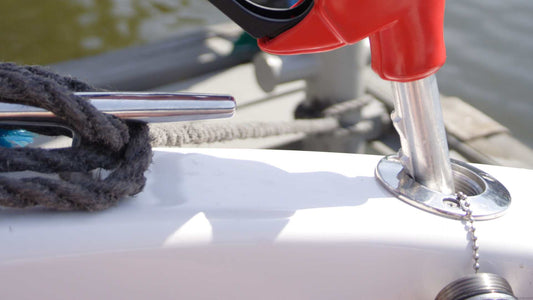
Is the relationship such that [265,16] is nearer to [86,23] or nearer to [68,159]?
[68,159]

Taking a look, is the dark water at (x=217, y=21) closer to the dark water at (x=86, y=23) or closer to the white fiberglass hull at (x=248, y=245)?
the dark water at (x=86, y=23)

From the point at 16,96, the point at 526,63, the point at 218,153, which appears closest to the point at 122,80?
the point at 218,153

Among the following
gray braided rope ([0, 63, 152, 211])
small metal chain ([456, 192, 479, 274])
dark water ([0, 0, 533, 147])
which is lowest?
dark water ([0, 0, 533, 147])

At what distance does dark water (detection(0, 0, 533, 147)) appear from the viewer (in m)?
2.38

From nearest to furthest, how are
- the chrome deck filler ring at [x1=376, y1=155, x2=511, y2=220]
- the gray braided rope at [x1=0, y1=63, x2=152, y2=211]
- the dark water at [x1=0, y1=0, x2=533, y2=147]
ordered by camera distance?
the gray braided rope at [x1=0, y1=63, x2=152, y2=211]
the chrome deck filler ring at [x1=376, y1=155, x2=511, y2=220]
the dark water at [x1=0, y1=0, x2=533, y2=147]

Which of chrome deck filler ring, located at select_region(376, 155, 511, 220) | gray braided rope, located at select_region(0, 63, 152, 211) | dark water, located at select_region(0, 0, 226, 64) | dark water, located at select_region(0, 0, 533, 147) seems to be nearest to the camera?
gray braided rope, located at select_region(0, 63, 152, 211)

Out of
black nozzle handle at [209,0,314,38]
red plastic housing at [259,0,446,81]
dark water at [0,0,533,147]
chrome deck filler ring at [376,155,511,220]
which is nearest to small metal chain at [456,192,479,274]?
chrome deck filler ring at [376,155,511,220]

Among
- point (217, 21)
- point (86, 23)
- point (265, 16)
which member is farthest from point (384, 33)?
point (86, 23)

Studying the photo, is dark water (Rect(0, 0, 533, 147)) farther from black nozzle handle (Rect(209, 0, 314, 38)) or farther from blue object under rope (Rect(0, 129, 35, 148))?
blue object under rope (Rect(0, 129, 35, 148))

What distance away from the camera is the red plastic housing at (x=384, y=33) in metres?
0.51

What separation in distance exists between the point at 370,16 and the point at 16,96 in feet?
1.06

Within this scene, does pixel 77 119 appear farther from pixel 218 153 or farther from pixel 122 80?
pixel 122 80

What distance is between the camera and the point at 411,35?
535mm

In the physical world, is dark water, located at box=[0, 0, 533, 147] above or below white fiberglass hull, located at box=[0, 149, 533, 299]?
below
